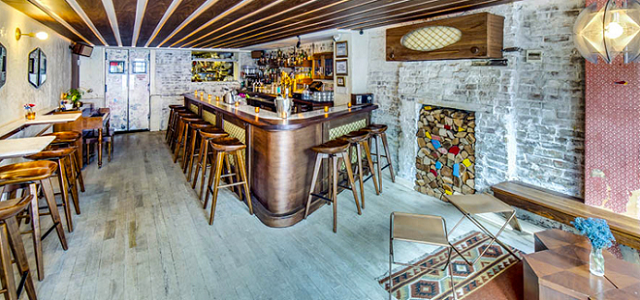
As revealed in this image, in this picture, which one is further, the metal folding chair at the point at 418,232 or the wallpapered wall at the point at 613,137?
the wallpapered wall at the point at 613,137

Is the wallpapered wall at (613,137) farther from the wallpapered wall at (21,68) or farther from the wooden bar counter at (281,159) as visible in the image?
the wallpapered wall at (21,68)

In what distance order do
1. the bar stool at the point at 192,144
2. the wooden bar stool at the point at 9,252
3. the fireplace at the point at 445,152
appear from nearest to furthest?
the wooden bar stool at the point at 9,252 → the fireplace at the point at 445,152 → the bar stool at the point at 192,144

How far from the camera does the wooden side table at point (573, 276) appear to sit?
1842 mm

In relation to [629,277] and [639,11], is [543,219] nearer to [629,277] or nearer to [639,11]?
[629,277]

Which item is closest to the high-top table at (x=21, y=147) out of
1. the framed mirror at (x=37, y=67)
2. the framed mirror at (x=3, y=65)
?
the framed mirror at (x=3, y=65)

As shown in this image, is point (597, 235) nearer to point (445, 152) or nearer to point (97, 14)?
point (445, 152)

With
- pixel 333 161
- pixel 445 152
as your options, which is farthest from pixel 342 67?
pixel 333 161

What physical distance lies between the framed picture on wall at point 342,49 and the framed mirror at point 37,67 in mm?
4604

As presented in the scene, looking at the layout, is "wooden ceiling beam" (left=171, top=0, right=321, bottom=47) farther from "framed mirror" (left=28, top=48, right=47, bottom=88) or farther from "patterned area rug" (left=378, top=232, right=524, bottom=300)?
"patterned area rug" (left=378, top=232, right=524, bottom=300)

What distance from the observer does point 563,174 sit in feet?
10.3

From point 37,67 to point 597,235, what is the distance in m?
6.73

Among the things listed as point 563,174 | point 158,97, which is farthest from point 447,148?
point 158,97

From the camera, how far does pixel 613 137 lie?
2711 millimetres

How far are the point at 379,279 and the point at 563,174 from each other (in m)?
2.16
